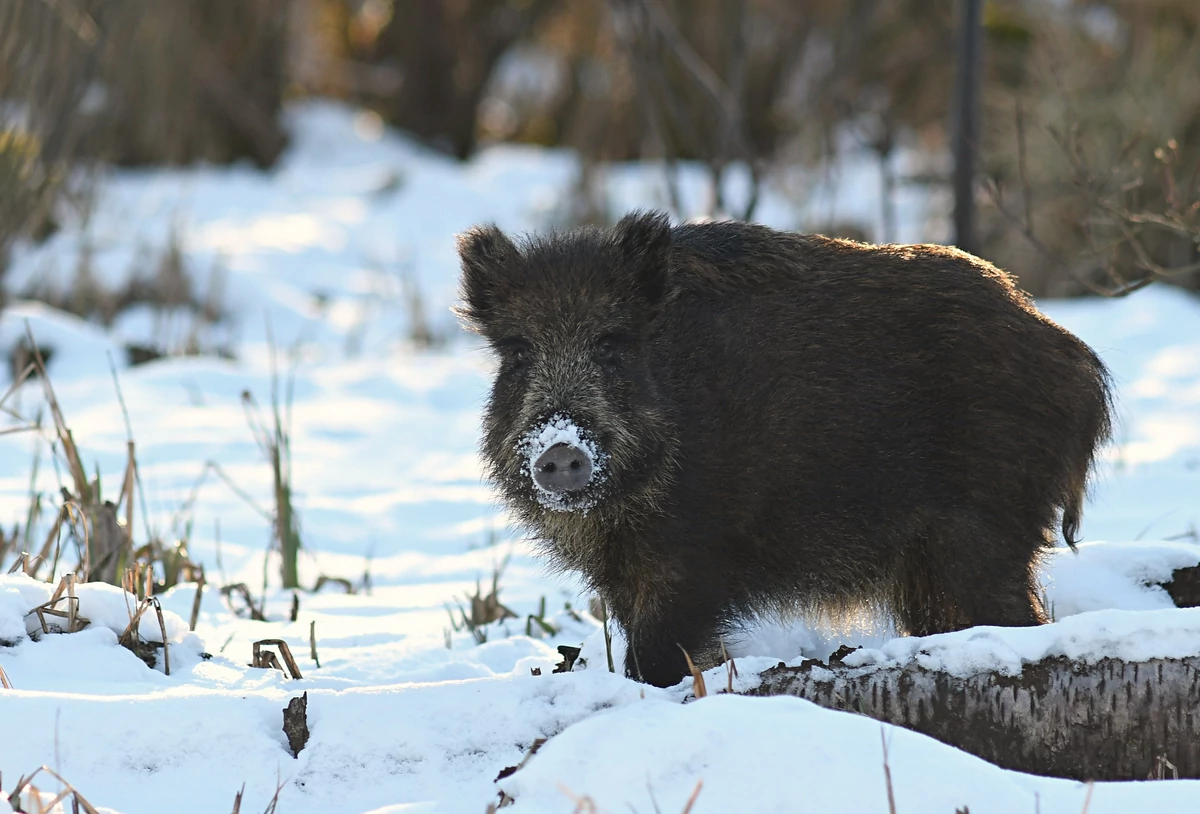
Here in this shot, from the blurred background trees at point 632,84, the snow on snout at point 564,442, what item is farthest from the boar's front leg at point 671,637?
the blurred background trees at point 632,84

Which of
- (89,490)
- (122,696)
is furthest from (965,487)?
(89,490)

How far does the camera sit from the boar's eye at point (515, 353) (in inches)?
142

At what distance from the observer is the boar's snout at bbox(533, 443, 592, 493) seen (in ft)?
10.5

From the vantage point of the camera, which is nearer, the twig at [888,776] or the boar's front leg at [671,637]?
the twig at [888,776]

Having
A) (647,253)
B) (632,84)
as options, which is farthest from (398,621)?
(632,84)

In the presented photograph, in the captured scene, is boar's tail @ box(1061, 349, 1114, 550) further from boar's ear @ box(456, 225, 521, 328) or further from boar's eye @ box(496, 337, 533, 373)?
boar's ear @ box(456, 225, 521, 328)

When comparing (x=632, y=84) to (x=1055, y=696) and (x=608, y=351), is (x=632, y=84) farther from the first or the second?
A: (x=1055, y=696)

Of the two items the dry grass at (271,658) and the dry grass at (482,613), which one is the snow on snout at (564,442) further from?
the dry grass at (482,613)

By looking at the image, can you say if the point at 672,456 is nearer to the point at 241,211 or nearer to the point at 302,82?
the point at 241,211

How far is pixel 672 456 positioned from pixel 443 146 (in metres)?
13.4

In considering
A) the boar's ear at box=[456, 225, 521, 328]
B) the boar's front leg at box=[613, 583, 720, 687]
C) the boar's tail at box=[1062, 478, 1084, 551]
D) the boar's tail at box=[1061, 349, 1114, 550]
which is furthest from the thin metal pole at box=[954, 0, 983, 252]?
the boar's front leg at box=[613, 583, 720, 687]

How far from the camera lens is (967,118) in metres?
6.14

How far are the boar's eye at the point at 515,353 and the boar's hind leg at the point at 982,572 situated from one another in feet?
3.52

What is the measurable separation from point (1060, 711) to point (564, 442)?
3.97 ft
